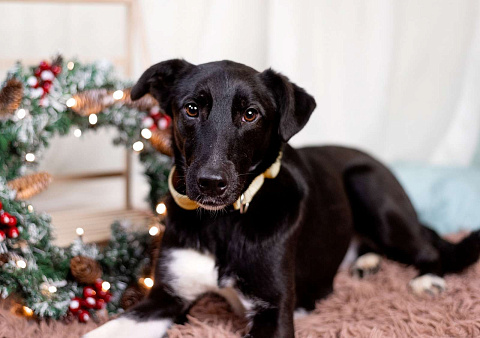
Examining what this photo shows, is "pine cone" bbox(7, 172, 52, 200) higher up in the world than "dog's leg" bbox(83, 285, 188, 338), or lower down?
higher up

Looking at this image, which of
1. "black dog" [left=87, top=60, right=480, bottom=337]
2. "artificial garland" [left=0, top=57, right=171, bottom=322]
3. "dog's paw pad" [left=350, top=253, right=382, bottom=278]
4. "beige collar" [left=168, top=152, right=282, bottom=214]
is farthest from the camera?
"dog's paw pad" [left=350, top=253, right=382, bottom=278]

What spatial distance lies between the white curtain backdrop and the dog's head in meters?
1.55

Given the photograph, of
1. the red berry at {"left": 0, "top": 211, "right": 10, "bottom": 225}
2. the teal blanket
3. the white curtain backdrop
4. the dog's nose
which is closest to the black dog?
the dog's nose

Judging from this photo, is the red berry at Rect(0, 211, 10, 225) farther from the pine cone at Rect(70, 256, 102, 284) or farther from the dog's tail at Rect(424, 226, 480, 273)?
the dog's tail at Rect(424, 226, 480, 273)

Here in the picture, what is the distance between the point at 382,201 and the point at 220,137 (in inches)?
42.0

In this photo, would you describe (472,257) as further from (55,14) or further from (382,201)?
(55,14)

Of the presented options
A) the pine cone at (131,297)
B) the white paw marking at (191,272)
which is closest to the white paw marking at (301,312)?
the white paw marking at (191,272)

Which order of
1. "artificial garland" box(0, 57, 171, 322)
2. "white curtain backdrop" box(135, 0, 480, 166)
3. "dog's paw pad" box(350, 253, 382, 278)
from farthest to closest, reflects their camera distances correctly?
1. "white curtain backdrop" box(135, 0, 480, 166)
2. "dog's paw pad" box(350, 253, 382, 278)
3. "artificial garland" box(0, 57, 171, 322)

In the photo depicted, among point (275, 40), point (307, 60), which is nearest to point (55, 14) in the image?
point (275, 40)

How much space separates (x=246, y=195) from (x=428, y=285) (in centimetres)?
101

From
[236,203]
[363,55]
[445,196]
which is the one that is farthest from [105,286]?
[363,55]

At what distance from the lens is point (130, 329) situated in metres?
1.89

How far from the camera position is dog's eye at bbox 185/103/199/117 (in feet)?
6.03

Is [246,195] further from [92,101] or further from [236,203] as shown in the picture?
[92,101]
